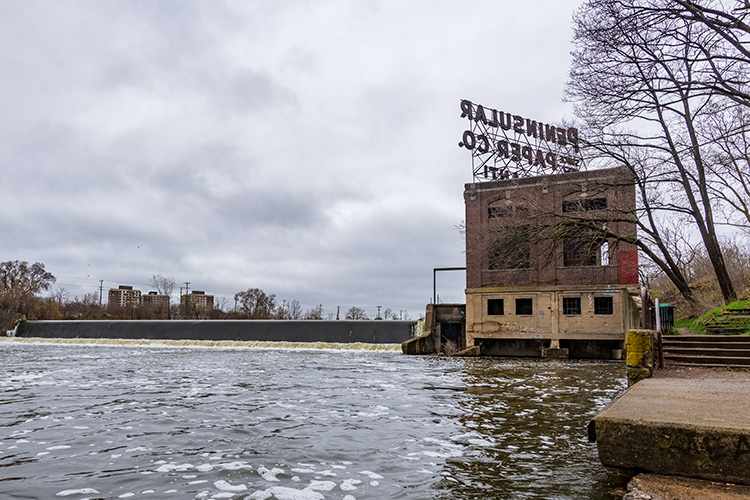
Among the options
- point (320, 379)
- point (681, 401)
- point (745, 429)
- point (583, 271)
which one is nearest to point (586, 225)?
point (583, 271)

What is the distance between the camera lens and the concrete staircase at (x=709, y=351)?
13.8m

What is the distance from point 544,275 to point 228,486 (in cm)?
2852

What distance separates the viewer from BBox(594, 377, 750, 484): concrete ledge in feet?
14.2

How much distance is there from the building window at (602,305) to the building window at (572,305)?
89 cm

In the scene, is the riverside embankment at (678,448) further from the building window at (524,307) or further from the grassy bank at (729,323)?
the building window at (524,307)

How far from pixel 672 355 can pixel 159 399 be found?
44.2ft

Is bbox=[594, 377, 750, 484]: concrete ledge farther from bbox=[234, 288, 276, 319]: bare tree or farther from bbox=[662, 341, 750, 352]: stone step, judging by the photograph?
bbox=[234, 288, 276, 319]: bare tree

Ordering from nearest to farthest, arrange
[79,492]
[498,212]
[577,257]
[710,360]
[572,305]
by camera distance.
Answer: [79,492], [710,360], [572,305], [577,257], [498,212]

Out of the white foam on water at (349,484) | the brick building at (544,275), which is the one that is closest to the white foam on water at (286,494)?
the white foam on water at (349,484)

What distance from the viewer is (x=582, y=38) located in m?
15.0

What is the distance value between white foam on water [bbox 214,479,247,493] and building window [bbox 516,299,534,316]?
27.6 m

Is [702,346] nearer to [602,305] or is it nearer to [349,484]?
[349,484]

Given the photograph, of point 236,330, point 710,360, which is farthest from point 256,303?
point 710,360

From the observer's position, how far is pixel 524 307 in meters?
31.8
